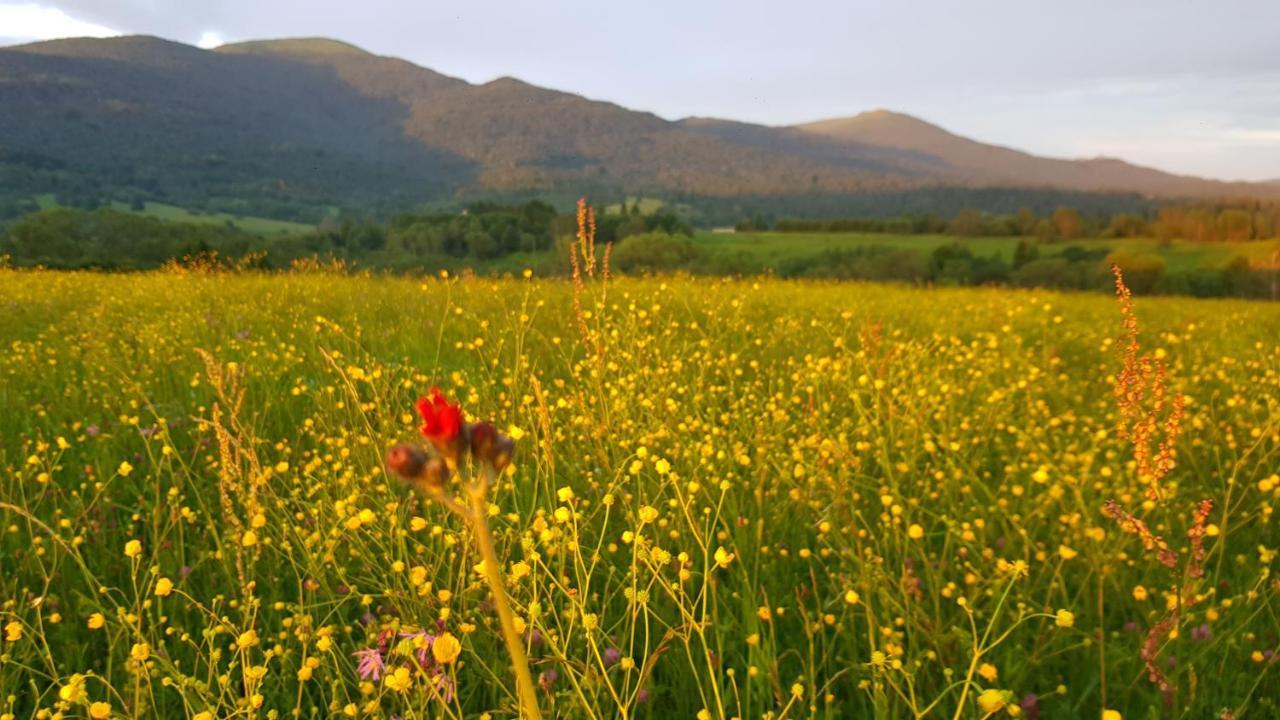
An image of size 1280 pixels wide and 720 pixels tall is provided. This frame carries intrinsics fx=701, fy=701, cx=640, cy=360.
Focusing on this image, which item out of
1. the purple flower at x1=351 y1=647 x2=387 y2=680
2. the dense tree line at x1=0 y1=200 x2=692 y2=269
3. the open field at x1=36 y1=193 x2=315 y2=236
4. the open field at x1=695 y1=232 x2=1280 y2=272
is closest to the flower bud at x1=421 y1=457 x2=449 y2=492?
the purple flower at x1=351 y1=647 x2=387 y2=680

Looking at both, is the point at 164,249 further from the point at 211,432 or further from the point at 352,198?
the point at 352,198

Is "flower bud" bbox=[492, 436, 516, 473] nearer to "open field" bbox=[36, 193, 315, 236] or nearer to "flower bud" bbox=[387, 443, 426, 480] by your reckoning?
"flower bud" bbox=[387, 443, 426, 480]

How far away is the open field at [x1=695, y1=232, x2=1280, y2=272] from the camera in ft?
225

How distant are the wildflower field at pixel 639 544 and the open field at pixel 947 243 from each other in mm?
60746

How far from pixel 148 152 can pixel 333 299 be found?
609 feet

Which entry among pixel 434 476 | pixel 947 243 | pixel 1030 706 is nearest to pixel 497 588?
pixel 434 476

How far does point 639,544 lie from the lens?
1615mm

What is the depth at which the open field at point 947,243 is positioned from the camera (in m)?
68.7

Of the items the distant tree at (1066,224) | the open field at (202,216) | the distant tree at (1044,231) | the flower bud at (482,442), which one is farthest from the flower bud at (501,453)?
the open field at (202,216)

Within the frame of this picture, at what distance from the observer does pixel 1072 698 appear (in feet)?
6.27

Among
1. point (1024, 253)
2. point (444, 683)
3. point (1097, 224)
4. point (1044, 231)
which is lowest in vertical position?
point (444, 683)

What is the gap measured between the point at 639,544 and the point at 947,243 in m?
86.3

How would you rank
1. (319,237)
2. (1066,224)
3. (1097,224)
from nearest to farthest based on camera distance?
1. (319,237)
2. (1066,224)
3. (1097,224)

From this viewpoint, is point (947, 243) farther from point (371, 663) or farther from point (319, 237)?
point (371, 663)
